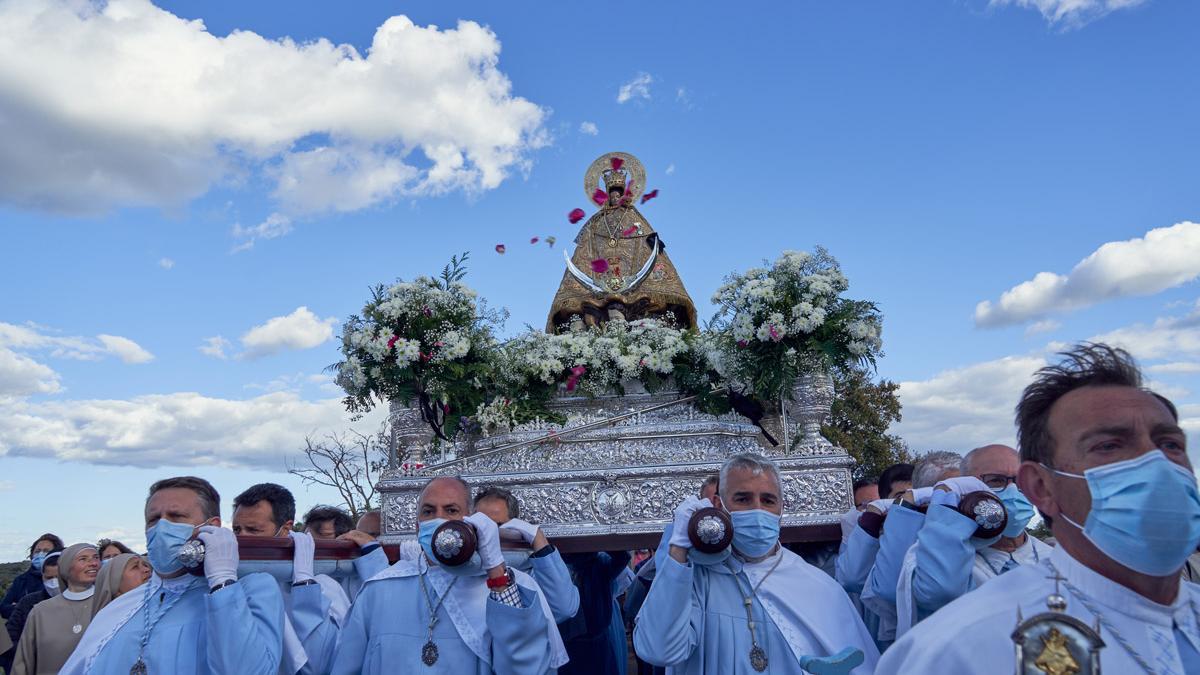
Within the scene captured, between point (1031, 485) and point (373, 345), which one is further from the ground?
point (373, 345)

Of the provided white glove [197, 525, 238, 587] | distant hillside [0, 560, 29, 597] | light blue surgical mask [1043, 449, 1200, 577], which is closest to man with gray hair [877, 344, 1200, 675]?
light blue surgical mask [1043, 449, 1200, 577]

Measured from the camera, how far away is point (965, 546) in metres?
3.60

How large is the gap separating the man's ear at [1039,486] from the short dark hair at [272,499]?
3.92 m

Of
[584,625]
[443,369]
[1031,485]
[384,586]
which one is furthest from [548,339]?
[1031,485]

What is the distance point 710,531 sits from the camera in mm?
3670

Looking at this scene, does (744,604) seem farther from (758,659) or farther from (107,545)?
(107,545)

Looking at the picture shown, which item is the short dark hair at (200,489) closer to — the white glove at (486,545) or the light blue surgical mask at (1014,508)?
the white glove at (486,545)

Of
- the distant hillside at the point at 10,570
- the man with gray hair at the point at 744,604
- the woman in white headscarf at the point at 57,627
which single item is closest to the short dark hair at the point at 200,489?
the man with gray hair at the point at 744,604

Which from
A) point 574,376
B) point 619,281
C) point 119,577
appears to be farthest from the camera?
point 619,281

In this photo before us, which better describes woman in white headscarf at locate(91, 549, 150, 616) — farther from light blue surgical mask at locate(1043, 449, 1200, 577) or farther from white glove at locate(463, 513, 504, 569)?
light blue surgical mask at locate(1043, 449, 1200, 577)

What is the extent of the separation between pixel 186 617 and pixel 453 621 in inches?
47.2

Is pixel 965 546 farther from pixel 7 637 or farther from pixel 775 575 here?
pixel 7 637

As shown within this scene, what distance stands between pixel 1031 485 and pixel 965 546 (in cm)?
146

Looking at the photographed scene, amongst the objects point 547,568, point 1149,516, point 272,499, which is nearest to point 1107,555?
point 1149,516
